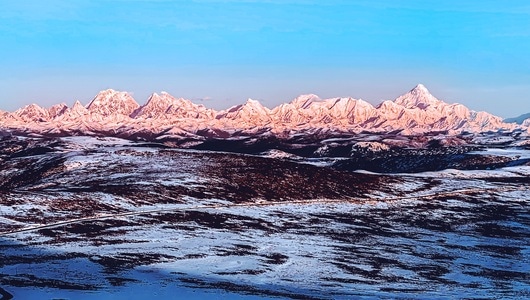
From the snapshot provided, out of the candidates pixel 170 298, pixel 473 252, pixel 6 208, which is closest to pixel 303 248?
pixel 473 252

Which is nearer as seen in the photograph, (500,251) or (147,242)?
(147,242)

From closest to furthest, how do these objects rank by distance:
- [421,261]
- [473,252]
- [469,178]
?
[421,261] → [473,252] → [469,178]

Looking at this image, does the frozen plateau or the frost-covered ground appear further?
the frost-covered ground

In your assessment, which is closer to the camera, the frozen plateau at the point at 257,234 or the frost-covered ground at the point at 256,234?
the frozen plateau at the point at 257,234

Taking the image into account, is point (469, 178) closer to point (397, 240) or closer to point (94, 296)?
point (397, 240)

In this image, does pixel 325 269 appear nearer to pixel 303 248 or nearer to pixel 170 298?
pixel 303 248

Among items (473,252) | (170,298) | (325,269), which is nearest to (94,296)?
(170,298)

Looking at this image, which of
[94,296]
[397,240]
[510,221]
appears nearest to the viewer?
[94,296]
